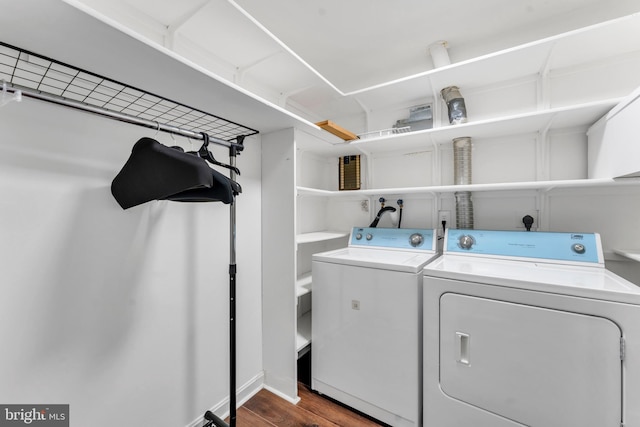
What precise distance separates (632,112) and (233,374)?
2.37m

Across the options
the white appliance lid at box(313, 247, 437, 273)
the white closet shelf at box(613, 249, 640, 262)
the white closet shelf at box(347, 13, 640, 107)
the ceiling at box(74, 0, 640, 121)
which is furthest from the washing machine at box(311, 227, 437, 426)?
the ceiling at box(74, 0, 640, 121)

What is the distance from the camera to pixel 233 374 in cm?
138

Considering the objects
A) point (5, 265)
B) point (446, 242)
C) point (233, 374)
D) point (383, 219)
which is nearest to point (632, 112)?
point (446, 242)

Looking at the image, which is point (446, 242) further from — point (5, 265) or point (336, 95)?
point (5, 265)

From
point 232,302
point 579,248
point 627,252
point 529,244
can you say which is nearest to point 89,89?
point 232,302

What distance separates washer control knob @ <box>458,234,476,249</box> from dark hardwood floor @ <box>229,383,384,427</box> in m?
1.29

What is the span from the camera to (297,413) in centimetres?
166

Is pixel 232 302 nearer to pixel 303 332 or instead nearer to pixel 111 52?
pixel 303 332

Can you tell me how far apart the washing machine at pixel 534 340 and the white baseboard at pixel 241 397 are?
1.14 m

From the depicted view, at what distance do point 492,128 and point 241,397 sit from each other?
8.21 ft

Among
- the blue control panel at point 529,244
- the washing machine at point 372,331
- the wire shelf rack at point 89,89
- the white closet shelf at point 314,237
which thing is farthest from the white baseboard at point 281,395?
the wire shelf rack at point 89,89

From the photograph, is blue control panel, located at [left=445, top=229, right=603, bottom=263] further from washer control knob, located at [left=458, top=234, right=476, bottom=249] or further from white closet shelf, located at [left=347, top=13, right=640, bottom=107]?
white closet shelf, located at [left=347, top=13, right=640, bottom=107]

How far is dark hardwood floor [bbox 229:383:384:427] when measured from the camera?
158 centimetres

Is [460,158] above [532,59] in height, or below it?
below
